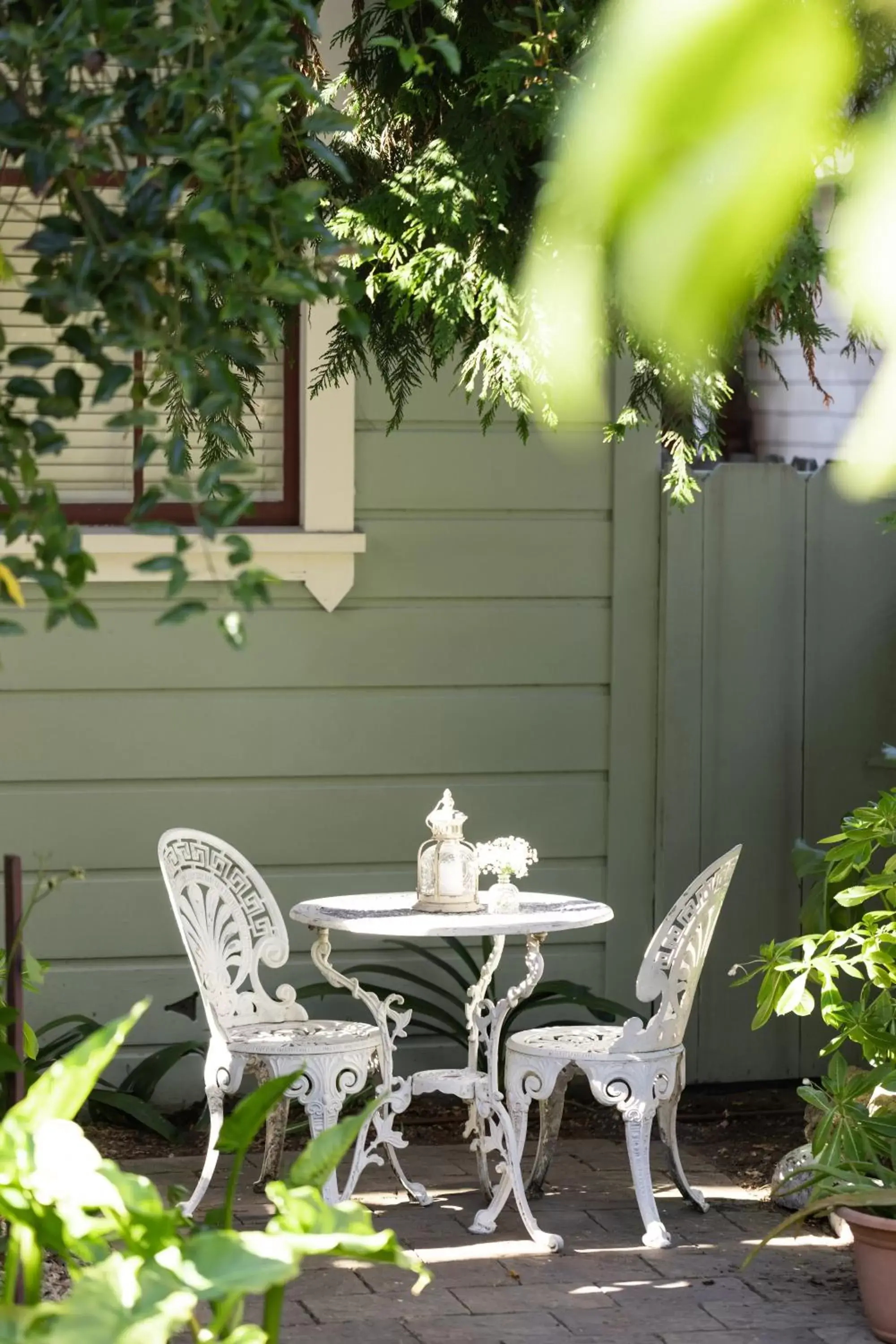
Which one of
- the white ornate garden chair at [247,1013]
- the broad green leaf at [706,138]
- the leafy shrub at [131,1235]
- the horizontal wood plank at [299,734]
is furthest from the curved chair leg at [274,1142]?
the broad green leaf at [706,138]

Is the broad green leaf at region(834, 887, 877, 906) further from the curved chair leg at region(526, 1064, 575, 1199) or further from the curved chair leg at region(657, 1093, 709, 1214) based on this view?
the curved chair leg at region(526, 1064, 575, 1199)

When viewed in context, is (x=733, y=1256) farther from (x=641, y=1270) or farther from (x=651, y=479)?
(x=651, y=479)

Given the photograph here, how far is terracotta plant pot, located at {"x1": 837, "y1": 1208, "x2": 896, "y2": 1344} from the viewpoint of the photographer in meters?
3.75

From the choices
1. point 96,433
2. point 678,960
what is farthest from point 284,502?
point 678,960

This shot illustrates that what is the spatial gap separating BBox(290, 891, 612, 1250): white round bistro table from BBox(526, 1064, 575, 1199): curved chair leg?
Result: 0.10 m

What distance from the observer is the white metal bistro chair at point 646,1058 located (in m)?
4.49

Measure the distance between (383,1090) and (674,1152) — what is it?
2.70ft

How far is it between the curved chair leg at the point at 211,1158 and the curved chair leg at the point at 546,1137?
88 centimetres

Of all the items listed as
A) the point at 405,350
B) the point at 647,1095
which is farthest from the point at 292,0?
the point at 647,1095

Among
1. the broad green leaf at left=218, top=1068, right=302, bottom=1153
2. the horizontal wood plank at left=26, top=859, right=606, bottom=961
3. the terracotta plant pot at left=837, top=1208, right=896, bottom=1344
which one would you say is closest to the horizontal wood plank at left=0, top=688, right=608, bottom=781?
the horizontal wood plank at left=26, top=859, right=606, bottom=961

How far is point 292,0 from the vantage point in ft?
6.29

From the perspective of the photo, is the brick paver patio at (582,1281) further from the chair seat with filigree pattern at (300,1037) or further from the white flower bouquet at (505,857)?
the white flower bouquet at (505,857)

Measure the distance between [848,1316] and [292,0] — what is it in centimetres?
321

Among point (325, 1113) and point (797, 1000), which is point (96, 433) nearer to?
point (325, 1113)
